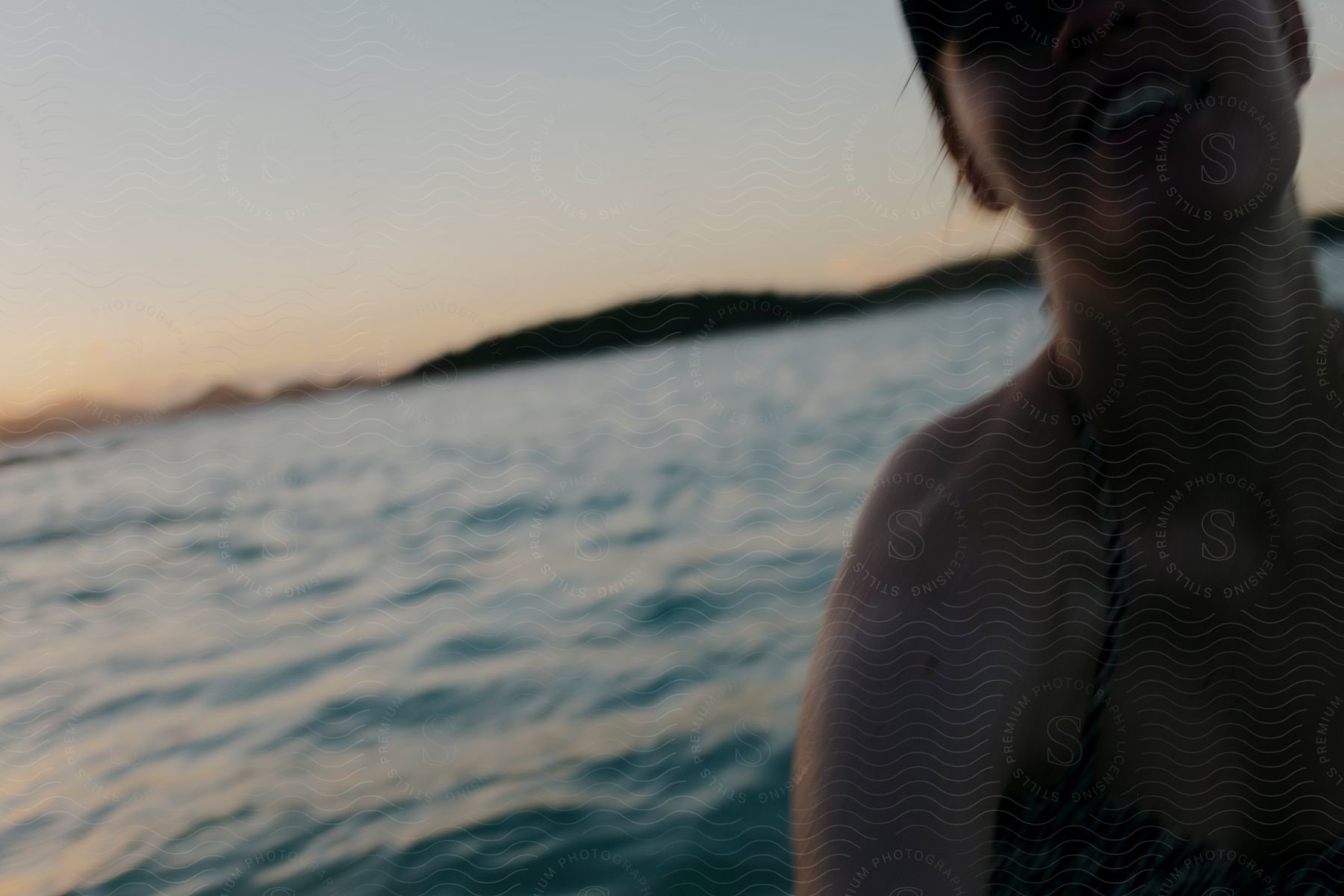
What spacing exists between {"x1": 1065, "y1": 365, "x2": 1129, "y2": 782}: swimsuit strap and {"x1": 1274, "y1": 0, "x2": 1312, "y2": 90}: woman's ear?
404 millimetres

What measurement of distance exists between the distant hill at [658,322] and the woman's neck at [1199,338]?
1.13 ft

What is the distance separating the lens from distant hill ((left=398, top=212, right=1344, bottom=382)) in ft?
4.33

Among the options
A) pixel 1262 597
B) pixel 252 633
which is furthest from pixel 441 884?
pixel 1262 597

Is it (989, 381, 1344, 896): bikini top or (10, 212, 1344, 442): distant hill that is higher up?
(10, 212, 1344, 442): distant hill

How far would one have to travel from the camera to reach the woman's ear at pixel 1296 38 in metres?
0.85

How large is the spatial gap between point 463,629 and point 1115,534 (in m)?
1.74

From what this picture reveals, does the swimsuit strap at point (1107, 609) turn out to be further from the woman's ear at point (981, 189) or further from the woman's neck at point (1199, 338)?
the woman's ear at point (981, 189)

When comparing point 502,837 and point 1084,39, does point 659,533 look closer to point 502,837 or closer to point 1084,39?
point 502,837

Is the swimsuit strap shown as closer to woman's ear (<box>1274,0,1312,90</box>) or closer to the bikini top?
the bikini top

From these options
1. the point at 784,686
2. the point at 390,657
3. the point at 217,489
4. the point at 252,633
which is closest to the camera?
the point at 784,686

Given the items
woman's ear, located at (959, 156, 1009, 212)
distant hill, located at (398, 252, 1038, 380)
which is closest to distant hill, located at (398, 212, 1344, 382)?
distant hill, located at (398, 252, 1038, 380)

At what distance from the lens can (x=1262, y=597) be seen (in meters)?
0.98

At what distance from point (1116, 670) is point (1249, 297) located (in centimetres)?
40

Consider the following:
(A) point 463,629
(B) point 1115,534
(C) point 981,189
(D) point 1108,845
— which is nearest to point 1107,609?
(B) point 1115,534
